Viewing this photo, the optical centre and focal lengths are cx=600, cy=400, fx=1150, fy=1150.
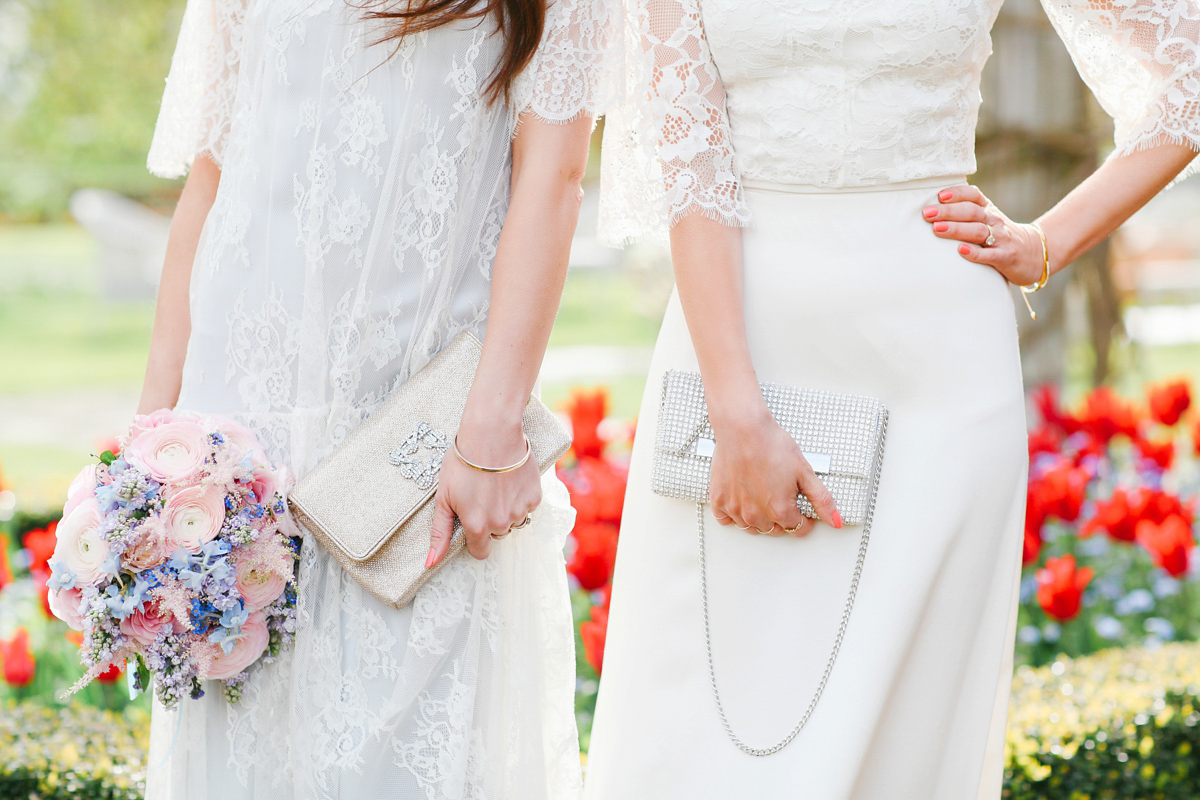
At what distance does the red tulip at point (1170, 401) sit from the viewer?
14.1 ft

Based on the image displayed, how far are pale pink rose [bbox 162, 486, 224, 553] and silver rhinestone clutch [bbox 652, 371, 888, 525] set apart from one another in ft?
2.28

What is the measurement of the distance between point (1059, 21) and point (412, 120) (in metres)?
1.17

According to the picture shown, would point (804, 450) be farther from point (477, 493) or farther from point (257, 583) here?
point (257, 583)

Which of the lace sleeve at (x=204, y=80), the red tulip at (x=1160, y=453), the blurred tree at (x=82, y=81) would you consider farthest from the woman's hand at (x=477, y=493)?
the blurred tree at (x=82, y=81)

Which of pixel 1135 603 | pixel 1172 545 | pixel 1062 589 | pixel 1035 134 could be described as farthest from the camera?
pixel 1035 134

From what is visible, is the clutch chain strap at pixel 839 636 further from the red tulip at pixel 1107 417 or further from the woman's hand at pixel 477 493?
the red tulip at pixel 1107 417

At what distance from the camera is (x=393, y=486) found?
1.70 m

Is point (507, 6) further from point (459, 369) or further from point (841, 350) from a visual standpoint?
point (841, 350)

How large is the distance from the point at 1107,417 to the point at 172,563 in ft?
12.3

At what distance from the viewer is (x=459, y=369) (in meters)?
1.74

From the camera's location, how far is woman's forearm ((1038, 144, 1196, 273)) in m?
2.04

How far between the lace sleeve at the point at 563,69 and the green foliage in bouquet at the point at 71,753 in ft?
6.44

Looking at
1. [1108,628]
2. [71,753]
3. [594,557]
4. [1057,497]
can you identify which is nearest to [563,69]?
[594,557]

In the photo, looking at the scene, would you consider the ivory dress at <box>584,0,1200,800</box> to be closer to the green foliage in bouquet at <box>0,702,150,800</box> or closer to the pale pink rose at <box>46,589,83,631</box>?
the pale pink rose at <box>46,589,83,631</box>
